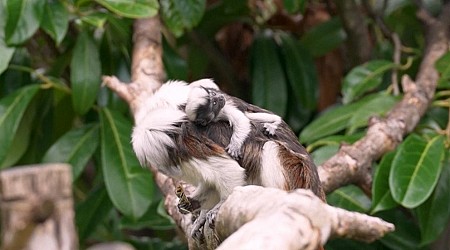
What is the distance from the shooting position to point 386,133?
1.92 meters

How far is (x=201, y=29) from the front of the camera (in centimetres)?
269

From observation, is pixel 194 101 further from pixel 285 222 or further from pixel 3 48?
pixel 3 48

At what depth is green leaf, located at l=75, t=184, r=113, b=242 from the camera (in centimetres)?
242

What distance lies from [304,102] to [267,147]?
48.8 inches

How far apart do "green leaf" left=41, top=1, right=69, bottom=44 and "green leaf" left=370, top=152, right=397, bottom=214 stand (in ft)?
2.67

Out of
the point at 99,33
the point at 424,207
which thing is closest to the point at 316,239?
the point at 424,207

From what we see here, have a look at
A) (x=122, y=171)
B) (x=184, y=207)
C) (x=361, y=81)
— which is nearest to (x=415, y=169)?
(x=361, y=81)

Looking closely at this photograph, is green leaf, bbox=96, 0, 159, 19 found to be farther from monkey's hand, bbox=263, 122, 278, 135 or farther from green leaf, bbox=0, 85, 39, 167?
monkey's hand, bbox=263, 122, 278, 135

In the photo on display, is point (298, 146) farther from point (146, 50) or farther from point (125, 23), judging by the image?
point (125, 23)

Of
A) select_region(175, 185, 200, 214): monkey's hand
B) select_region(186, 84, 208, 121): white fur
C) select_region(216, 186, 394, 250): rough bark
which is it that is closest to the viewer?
select_region(216, 186, 394, 250): rough bark

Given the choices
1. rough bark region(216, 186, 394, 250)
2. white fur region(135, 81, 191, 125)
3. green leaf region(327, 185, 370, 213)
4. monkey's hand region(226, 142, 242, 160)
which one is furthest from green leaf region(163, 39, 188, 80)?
rough bark region(216, 186, 394, 250)

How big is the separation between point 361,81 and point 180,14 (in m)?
0.54

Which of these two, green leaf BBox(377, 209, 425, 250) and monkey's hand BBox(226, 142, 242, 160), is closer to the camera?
monkey's hand BBox(226, 142, 242, 160)

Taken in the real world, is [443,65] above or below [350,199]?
above
